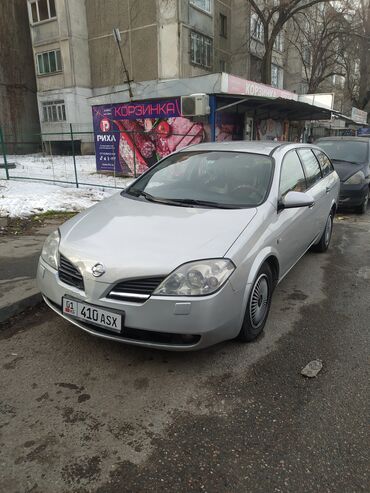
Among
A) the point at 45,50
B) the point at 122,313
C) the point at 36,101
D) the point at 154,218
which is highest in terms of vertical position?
the point at 45,50

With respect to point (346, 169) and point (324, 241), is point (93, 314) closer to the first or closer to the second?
point (324, 241)

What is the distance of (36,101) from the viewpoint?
28234mm

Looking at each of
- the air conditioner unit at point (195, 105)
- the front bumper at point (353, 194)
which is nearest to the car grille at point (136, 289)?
the front bumper at point (353, 194)

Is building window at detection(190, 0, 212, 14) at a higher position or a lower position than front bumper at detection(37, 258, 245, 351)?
higher

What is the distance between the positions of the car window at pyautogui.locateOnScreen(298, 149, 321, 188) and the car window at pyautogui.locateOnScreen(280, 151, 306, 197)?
0.19m

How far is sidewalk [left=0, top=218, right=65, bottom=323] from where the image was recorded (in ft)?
12.2

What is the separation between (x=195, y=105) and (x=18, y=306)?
1023 centimetres

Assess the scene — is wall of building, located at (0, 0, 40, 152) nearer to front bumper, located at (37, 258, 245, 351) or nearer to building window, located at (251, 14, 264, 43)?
building window, located at (251, 14, 264, 43)

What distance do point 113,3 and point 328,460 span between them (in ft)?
90.7

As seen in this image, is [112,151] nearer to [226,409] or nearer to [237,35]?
[226,409]

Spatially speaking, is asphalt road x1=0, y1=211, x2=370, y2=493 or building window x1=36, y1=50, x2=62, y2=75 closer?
asphalt road x1=0, y1=211, x2=370, y2=493

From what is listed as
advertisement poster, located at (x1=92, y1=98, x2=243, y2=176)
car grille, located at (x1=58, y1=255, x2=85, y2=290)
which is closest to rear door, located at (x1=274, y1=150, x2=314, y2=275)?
car grille, located at (x1=58, y1=255, x2=85, y2=290)

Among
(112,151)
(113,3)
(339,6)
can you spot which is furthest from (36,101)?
(339,6)

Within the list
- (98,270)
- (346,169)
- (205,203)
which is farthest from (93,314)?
(346,169)
